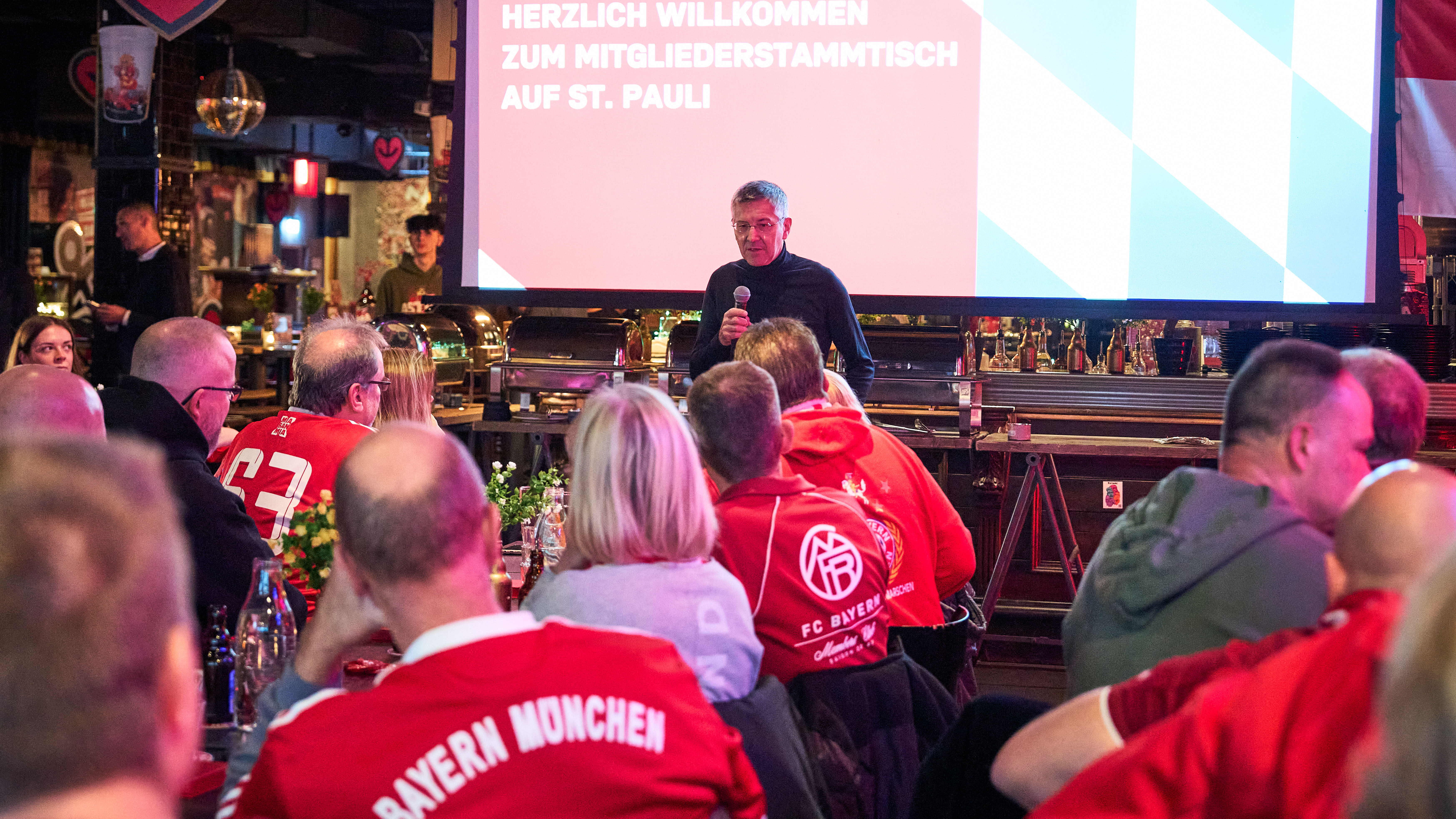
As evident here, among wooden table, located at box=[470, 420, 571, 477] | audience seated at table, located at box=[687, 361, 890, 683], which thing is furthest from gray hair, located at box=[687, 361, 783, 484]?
wooden table, located at box=[470, 420, 571, 477]

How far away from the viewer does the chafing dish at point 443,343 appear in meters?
6.52

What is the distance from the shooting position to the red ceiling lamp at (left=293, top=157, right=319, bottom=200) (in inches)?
540

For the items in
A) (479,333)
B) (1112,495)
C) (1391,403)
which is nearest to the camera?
(1391,403)

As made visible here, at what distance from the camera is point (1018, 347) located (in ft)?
18.6

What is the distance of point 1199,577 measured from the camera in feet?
5.53

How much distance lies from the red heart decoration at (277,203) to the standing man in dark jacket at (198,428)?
500 inches

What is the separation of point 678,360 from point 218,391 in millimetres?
2896

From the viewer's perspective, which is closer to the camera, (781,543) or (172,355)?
(781,543)

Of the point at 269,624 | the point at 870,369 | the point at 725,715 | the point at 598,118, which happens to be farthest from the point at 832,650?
the point at 598,118

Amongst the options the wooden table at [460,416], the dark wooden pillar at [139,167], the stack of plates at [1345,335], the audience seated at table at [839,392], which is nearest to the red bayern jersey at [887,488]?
the audience seated at table at [839,392]

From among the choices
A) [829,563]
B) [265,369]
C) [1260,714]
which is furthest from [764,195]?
[265,369]

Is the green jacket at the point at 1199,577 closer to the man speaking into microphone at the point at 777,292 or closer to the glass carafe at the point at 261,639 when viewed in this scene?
the glass carafe at the point at 261,639

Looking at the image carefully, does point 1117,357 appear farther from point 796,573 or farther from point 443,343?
point 796,573

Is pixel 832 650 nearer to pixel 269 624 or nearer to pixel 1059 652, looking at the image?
pixel 269 624
